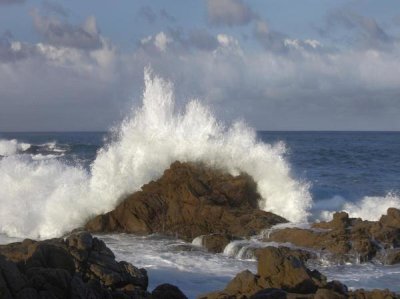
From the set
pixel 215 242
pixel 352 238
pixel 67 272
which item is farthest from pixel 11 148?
pixel 67 272

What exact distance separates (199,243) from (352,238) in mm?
3505

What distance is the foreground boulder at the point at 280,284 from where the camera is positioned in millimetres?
8633

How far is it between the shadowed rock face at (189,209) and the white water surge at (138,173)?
1.15 meters

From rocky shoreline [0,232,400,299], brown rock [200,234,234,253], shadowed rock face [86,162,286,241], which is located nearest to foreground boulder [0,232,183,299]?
rocky shoreline [0,232,400,299]

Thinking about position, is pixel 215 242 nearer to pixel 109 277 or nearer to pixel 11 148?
pixel 109 277

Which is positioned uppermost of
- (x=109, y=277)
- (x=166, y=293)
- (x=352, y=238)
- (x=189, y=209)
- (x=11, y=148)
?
(x=11, y=148)

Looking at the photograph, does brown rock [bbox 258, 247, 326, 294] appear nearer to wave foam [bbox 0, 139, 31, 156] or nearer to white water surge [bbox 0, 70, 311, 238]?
white water surge [bbox 0, 70, 311, 238]

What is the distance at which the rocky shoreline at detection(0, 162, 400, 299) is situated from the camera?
8141 mm

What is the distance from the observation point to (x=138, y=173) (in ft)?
63.2

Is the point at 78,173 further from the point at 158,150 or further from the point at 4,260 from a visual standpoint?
the point at 4,260

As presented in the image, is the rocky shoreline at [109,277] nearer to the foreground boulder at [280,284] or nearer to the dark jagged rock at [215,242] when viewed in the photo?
the foreground boulder at [280,284]

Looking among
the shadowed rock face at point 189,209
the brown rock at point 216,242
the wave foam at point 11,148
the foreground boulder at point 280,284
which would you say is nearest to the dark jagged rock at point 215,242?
the brown rock at point 216,242

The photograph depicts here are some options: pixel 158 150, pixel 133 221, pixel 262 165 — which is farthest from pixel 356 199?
pixel 133 221

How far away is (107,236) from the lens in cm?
1622
